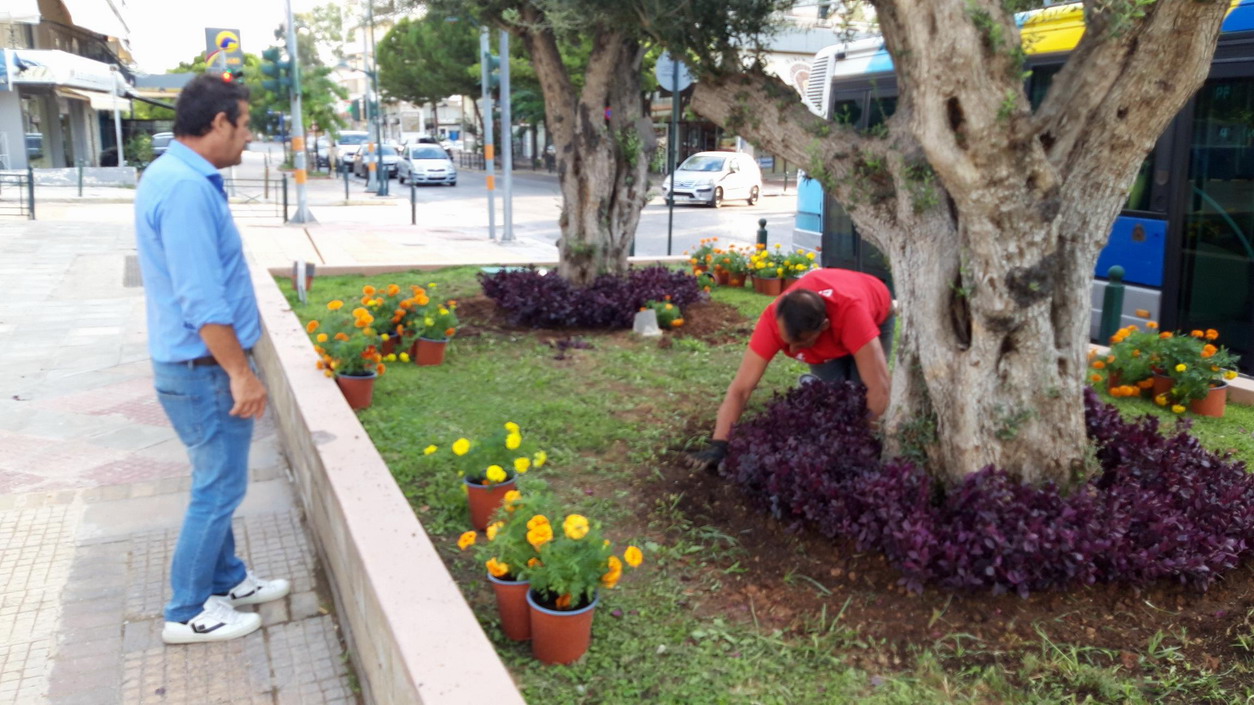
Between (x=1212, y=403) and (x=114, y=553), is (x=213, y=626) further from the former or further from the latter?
(x=1212, y=403)

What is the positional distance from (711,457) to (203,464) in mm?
2145

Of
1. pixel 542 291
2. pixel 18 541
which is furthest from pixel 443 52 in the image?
pixel 18 541

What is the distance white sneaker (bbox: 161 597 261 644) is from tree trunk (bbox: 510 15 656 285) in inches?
204

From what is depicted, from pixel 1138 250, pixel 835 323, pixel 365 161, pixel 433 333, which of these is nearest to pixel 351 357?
pixel 433 333

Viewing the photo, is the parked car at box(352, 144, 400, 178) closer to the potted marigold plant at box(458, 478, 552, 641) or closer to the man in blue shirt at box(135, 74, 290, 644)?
the man in blue shirt at box(135, 74, 290, 644)

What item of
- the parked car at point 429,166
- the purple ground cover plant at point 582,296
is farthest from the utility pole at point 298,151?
the parked car at point 429,166

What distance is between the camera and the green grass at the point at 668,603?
2.97 meters

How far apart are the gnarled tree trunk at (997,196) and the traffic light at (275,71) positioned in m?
19.7

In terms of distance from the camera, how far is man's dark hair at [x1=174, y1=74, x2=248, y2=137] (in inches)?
134

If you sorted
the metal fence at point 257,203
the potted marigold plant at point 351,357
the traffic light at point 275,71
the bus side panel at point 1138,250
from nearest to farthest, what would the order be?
the potted marigold plant at point 351,357 < the bus side panel at point 1138,250 < the traffic light at point 275,71 < the metal fence at point 257,203

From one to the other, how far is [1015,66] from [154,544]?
405cm

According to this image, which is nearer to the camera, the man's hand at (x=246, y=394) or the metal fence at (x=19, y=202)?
the man's hand at (x=246, y=394)

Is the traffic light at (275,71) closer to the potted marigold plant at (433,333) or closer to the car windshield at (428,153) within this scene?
the car windshield at (428,153)

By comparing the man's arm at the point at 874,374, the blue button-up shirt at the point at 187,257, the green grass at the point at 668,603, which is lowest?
the green grass at the point at 668,603
